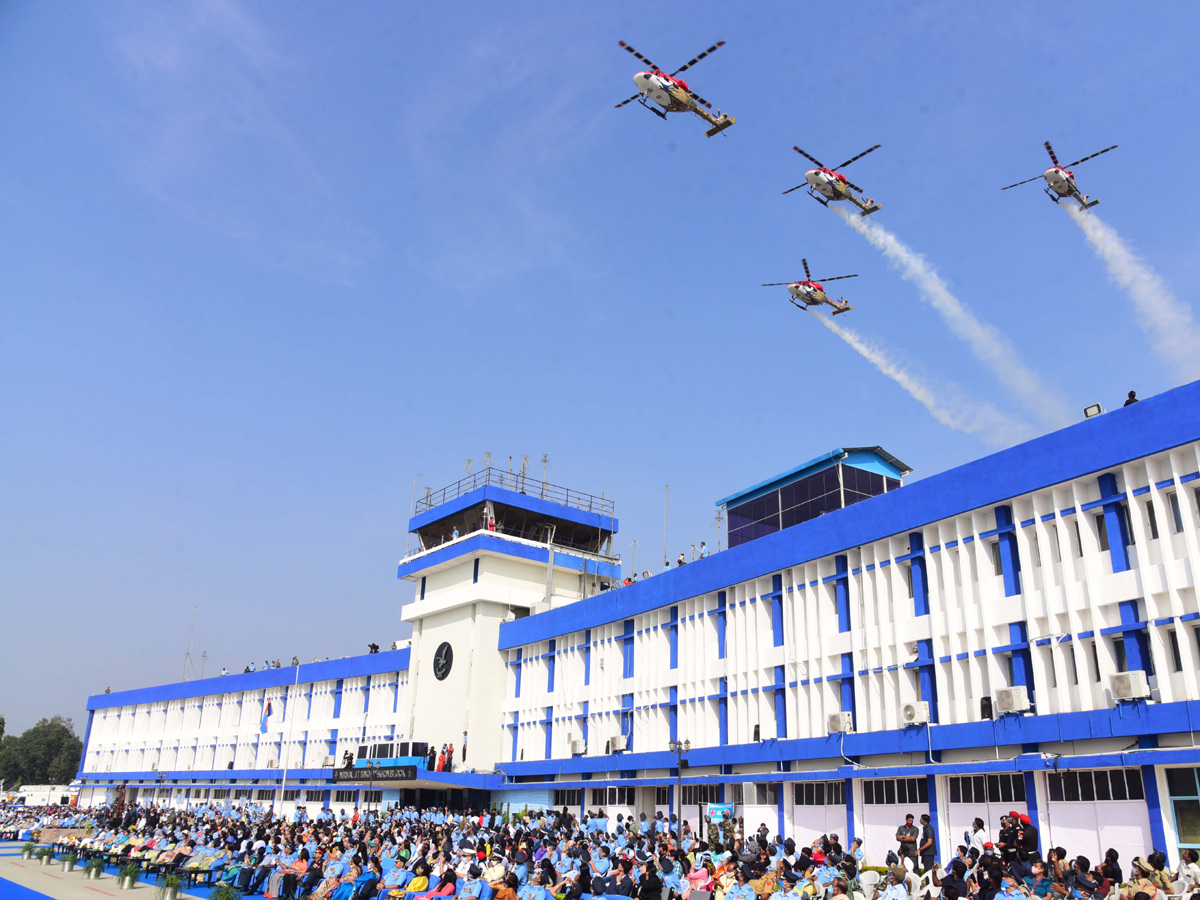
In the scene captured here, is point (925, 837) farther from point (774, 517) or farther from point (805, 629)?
point (774, 517)

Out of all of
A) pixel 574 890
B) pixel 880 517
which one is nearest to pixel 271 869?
pixel 574 890

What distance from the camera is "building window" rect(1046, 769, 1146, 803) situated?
20234 millimetres

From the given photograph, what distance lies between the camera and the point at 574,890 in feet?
68.3

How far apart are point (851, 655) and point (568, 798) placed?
17180 mm

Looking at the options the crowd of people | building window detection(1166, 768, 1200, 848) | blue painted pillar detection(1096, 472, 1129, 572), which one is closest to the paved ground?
the crowd of people

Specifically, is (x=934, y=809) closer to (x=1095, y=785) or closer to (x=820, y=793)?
(x=820, y=793)

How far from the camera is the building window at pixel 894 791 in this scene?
81.6ft

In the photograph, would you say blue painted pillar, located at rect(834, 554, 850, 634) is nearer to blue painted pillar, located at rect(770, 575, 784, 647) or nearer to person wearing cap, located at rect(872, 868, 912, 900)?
blue painted pillar, located at rect(770, 575, 784, 647)

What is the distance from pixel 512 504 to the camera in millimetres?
49375

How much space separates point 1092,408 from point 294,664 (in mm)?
52316

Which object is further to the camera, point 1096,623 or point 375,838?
point 375,838

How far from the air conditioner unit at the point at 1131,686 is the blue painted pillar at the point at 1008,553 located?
11.6 feet

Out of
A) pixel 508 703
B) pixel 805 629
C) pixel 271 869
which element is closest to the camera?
pixel 271 869

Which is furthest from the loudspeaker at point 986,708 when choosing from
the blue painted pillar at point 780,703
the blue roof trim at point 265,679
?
the blue roof trim at point 265,679
